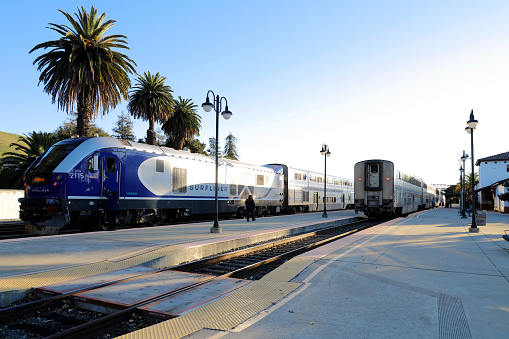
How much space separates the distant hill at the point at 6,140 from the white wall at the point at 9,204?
294ft

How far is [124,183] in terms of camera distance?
1466 cm

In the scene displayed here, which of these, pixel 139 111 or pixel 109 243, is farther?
pixel 139 111

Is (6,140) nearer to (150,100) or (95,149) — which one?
(150,100)

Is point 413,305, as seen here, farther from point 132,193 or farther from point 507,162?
point 507,162

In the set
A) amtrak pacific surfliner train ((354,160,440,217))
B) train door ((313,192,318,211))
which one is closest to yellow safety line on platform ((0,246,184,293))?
amtrak pacific surfliner train ((354,160,440,217))

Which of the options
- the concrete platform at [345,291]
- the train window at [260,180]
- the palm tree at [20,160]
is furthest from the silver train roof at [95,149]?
the palm tree at [20,160]

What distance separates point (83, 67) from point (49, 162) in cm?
1220

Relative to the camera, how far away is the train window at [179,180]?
17594 mm

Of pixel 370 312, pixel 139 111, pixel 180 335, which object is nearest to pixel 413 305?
pixel 370 312

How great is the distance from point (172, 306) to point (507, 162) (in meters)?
56.1

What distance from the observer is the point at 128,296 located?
215 inches

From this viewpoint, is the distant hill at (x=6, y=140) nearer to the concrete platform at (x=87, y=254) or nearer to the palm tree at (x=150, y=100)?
the palm tree at (x=150, y=100)

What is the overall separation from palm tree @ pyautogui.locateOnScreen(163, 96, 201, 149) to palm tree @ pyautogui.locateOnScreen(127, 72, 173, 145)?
2.95 m

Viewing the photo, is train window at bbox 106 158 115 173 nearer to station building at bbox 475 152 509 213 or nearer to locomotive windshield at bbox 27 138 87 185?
locomotive windshield at bbox 27 138 87 185
